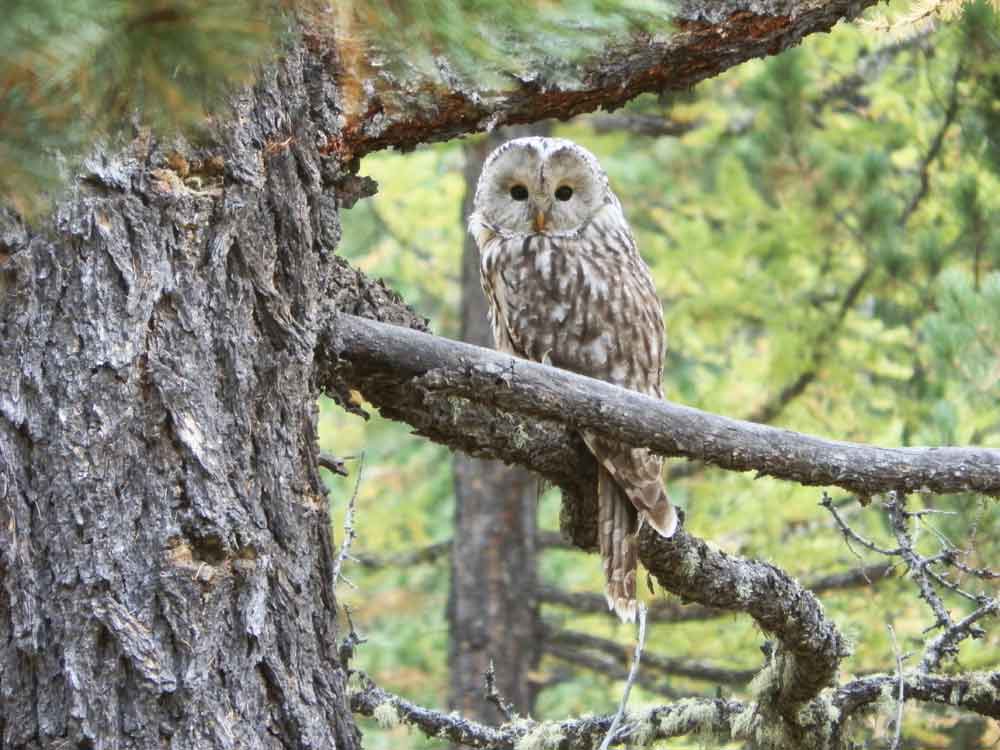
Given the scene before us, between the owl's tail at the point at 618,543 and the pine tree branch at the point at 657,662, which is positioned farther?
the pine tree branch at the point at 657,662

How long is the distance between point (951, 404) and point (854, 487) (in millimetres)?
3000

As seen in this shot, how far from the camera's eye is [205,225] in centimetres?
252

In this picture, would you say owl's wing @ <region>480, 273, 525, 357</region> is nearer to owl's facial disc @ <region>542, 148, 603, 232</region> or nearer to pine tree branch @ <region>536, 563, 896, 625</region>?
owl's facial disc @ <region>542, 148, 603, 232</region>

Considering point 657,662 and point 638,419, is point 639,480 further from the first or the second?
point 657,662

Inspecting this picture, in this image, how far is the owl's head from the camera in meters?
5.21

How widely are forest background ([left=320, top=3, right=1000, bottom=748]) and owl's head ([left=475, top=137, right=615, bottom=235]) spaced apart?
669 mm

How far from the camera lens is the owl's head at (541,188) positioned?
5207 mm

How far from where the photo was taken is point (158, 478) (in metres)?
2.37

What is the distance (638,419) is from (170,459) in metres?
1.05

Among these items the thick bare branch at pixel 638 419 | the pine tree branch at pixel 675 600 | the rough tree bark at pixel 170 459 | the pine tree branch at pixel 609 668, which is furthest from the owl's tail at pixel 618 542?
the pine tree branch at pixel 609 668

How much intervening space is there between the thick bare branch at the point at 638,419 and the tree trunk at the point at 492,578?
4.51 m

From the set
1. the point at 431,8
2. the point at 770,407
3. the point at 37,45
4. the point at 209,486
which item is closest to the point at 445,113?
the point at 209,486

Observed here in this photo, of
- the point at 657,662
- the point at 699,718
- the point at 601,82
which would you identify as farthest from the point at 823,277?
the point at 601,82

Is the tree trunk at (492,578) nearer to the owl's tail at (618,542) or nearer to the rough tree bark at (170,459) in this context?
the owl's tail at (618,542)
